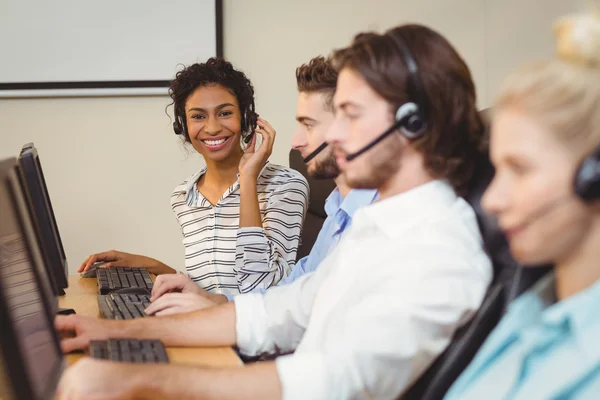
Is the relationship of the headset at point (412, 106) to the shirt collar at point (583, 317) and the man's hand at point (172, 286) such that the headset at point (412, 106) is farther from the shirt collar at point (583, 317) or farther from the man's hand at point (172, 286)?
the man's hand at point (172, 286)

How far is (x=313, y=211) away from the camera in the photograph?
7.86 ft

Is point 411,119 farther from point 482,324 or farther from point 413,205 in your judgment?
point 482,324

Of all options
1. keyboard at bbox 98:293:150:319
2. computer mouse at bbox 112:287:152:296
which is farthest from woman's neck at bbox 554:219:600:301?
computer mouse at bbox 112:287:152:296

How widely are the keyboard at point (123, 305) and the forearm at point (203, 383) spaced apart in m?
0.55

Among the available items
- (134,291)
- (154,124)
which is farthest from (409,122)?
(154,124)

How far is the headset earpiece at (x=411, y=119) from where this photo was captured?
116 centimetres

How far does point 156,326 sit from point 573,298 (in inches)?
30.7

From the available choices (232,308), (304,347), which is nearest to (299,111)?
(232,308)

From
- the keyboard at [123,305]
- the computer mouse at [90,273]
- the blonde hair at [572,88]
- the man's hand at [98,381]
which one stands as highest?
the blonde hair at [572,88]

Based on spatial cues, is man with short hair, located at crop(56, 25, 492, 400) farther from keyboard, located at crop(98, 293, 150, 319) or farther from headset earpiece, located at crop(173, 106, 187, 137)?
headset earpiece, located at crop(173, 106, 187, 137)

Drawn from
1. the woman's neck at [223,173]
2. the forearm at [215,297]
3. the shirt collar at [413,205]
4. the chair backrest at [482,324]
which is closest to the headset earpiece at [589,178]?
the chair backrest at [482,324]

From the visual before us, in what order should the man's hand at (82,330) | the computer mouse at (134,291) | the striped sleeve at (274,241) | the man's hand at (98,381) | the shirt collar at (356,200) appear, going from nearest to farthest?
the man's hand at (98,381) → the man's hand at (82,330) → the shirt collar at (356,200) → the computer mouse at (134,291) → the striped sleeve at (274,241)

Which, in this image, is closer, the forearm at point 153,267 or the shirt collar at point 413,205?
the shirt collar at point 413,205

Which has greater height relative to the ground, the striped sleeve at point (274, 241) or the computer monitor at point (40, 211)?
the computer monitor at point (40, 211)
